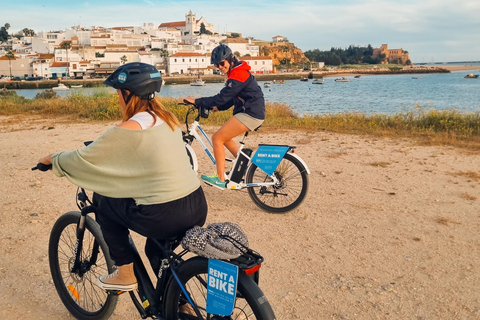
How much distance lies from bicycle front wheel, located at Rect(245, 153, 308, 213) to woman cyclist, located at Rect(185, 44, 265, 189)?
45 centimetres

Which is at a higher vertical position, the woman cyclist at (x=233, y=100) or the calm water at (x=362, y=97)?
the woman cyclist at (x=233, y=100)

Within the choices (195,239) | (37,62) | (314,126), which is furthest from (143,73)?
(37,62)

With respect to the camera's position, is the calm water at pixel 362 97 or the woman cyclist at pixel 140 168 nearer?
the woman cyclist at pixel 140 168

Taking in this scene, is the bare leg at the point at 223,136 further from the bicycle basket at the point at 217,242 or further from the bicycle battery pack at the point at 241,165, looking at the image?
the bicycle basket at the point at 217,242

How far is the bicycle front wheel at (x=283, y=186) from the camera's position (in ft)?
19.3

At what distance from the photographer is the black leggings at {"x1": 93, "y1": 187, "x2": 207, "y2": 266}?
2.58 meters

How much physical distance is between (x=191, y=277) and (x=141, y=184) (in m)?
0.60

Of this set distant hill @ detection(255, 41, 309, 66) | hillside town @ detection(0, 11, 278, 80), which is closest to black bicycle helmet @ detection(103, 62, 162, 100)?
hillside town @ detection(0, 11, 278, 80)

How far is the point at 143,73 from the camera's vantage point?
2.65m

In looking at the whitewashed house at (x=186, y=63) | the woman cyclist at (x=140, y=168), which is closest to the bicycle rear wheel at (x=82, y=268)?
the woman cyclist at (x=140, y=168)

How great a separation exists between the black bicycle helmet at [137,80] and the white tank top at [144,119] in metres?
0.13

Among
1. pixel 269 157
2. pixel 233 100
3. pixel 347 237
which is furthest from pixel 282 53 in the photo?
pixel 347 237

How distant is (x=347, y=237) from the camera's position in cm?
515

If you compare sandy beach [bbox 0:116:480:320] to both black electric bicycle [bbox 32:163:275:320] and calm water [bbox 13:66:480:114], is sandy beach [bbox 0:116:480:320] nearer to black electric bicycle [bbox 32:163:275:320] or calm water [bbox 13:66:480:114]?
black electric bicycle [bbox 32:163:275:320]
